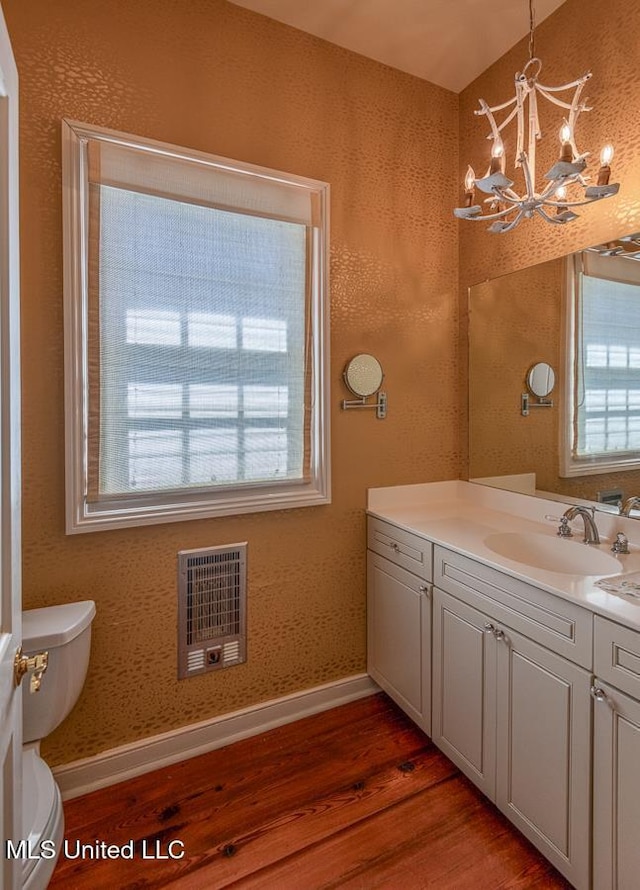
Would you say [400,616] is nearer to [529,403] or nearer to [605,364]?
[529,403]

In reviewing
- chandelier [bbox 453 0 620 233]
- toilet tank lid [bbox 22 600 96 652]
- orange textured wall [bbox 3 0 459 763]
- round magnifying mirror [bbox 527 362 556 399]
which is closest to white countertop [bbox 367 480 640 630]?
orange textured wall [bbox 3 0 459 763]

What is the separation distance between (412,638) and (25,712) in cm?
141

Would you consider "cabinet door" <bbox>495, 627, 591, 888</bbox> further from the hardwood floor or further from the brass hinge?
the brass hinge

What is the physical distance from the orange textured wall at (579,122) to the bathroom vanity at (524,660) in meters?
0.47

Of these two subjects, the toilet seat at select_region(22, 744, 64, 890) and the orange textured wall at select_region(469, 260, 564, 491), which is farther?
the orange textured wall at select_region(469, 260, 564, 491)

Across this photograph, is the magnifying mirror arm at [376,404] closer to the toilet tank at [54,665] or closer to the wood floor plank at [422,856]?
the toilet tank at [54,665]

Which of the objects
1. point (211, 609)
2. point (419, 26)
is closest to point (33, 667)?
point (211, 609)

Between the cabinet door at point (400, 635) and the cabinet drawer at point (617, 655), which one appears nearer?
the cabinet drawer at point (617, 655)

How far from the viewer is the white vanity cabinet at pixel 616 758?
1102mm

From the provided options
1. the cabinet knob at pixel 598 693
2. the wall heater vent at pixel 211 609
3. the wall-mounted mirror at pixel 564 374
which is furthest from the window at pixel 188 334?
the cabinet knob at pixel 598 693

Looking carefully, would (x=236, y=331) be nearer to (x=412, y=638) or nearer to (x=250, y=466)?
(x=250, y=466)

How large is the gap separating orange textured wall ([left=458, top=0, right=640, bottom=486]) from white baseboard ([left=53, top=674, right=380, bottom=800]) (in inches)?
57.1

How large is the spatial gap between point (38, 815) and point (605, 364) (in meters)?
2.45

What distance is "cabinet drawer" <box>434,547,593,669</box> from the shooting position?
4.08 feet
